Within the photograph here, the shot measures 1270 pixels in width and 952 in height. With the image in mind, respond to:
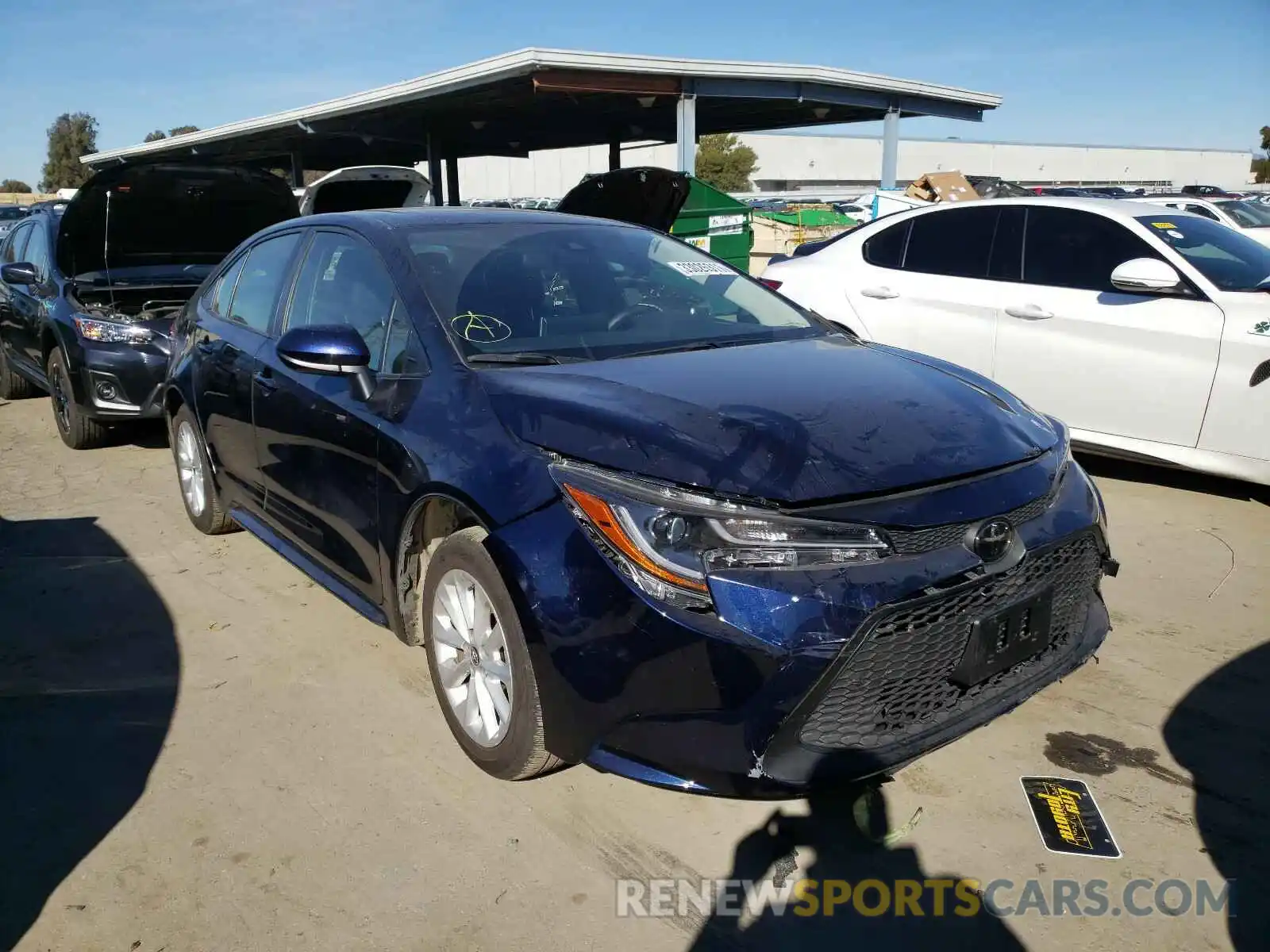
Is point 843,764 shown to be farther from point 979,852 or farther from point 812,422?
point 812,422

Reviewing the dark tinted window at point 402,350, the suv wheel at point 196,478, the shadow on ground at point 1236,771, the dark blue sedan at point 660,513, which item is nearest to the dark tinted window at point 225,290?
the suv wheel at point 196,478

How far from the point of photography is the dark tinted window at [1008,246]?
5.63 meters

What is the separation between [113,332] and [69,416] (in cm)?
90

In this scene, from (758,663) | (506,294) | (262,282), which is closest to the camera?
(758,663)

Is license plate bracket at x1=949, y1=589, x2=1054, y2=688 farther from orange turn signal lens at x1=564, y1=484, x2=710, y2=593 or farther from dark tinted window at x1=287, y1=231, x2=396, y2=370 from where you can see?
dark tinted window at x1=287, y1=231, x2=396, y2=370

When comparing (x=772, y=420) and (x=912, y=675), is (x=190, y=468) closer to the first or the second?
(x=772, y=420)

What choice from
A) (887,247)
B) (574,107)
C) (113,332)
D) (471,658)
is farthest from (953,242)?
→ (574,107)

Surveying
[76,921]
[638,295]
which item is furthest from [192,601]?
[638,295]

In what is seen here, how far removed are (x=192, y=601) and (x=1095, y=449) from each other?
15.1ft

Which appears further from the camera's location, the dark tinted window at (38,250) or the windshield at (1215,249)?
the dark tinted window at (38,250)

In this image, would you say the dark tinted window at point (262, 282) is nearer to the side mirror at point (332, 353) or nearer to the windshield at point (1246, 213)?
the side mirror at point (332, 353)

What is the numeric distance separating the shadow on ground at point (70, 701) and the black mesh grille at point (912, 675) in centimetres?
194

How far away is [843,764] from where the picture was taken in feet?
7.22

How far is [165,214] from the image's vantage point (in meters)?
7.60
